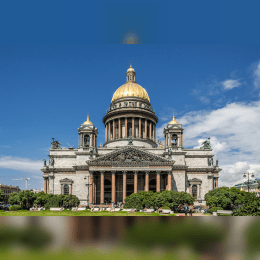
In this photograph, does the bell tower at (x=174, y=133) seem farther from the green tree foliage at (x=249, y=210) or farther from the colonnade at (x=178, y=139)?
the green tree foliage at (x=249, y=210)

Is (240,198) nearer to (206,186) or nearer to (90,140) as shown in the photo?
(206,186)

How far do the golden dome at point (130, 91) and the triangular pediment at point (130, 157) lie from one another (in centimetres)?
2853

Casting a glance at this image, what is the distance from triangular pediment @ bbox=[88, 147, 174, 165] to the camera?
194 feet

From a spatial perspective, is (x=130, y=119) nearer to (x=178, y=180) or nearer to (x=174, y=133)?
(x=174, y=133)

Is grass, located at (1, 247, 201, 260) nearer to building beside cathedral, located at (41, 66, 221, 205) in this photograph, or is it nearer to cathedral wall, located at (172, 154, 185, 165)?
building beside cathedral, located at (41, 66, 221, 205)

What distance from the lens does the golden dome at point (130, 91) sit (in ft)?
274

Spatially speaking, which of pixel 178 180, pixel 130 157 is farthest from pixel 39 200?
pixel 178 180

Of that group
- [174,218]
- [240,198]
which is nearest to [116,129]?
[240,198]

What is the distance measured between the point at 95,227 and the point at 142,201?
134ft

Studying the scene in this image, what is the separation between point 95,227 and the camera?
534 centimetres

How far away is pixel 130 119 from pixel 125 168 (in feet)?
80.9

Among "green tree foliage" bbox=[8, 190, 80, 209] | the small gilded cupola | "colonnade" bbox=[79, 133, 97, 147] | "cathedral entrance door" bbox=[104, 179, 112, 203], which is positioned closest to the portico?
"cathedral entrance door" bbox=[104, 179, 112, 203]

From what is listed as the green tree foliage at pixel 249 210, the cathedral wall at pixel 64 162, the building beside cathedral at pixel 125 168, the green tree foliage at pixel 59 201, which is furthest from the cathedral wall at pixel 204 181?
the green tree foliage at pixel 249 210

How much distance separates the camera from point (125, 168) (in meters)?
58.9
